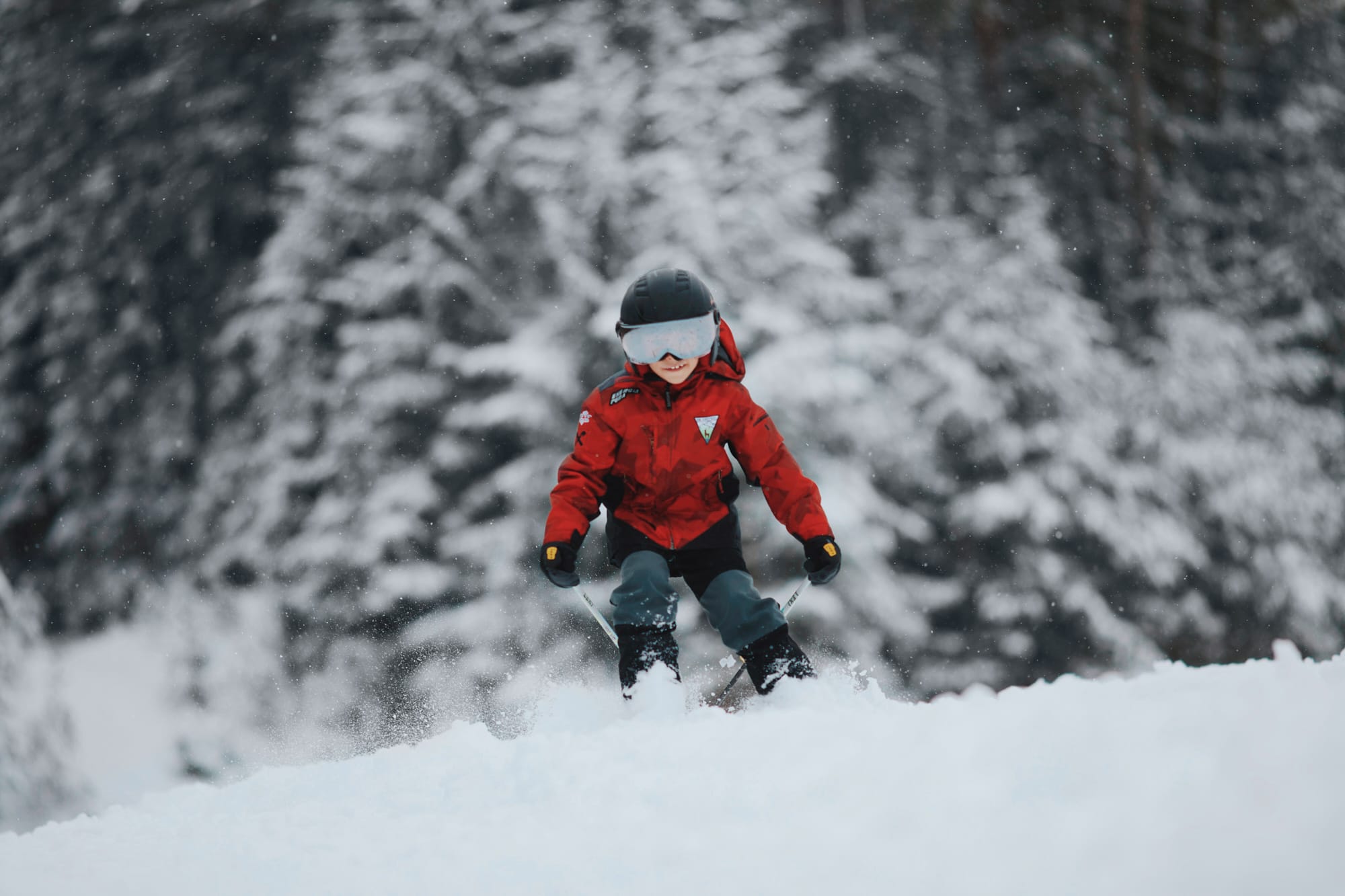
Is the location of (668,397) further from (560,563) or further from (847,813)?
(847,813)

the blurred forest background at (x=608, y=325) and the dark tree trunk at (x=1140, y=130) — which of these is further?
the dark tree trunk at (x=1140, y=130)

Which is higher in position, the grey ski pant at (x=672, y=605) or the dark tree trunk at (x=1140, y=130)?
the grey ski pant at (x=672, y=605)

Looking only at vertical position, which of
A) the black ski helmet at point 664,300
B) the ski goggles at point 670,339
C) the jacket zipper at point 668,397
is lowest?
the jacket zipper at point 668,397

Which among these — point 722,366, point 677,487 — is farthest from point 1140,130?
point 677,487

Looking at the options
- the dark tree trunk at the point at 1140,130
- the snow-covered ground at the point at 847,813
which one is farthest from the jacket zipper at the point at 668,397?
the dark tree trunk at the point at 1140,130

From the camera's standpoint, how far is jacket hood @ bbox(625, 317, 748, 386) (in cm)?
257

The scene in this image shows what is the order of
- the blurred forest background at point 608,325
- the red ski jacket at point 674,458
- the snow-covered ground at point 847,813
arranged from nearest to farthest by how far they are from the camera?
the snow-covered ground at point 847,813, the red ski jacket at point 674,458, the blurred forest background at point 608,325

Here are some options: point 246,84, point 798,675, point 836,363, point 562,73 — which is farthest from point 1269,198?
point 246,84

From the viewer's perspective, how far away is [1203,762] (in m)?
1.29

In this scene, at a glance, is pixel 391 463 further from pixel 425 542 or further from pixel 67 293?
pixel 67 293

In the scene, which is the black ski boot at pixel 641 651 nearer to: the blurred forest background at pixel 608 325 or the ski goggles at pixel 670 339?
the ski goggles at pixel 670 339

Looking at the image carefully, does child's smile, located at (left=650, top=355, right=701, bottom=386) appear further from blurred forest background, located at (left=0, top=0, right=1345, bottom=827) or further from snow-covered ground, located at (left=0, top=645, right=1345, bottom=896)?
blurred forest background, located at (left=0, top=0, right=1345, bottom=827)

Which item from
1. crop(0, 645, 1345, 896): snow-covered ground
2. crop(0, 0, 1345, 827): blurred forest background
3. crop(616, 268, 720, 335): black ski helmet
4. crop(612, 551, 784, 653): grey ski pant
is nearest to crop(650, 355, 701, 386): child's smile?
crop(616, 268, 720, 335): black ski helmet

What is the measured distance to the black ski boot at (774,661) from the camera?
244 centimetres
